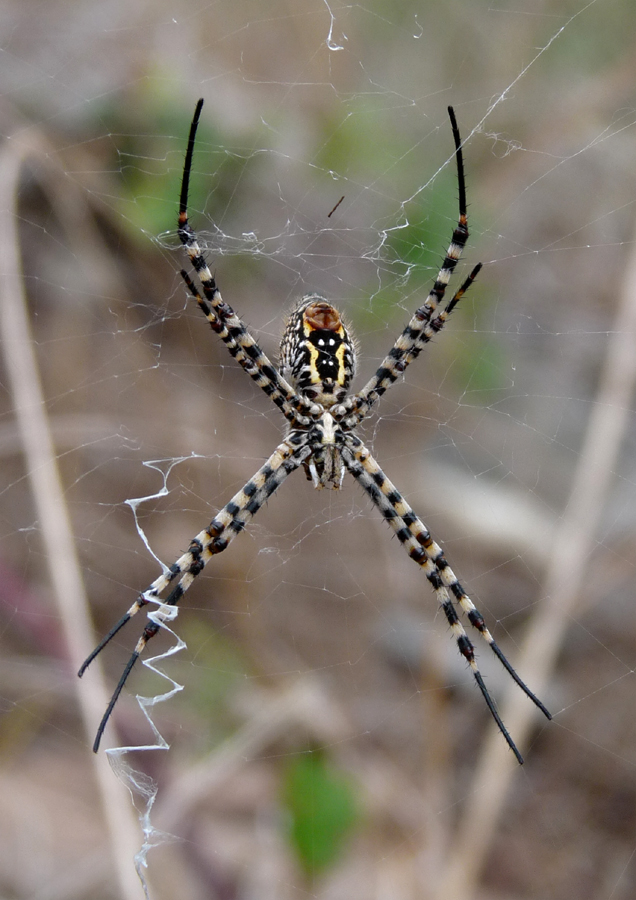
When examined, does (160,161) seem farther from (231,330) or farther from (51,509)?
(51,509)

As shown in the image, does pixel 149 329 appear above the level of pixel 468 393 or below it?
above

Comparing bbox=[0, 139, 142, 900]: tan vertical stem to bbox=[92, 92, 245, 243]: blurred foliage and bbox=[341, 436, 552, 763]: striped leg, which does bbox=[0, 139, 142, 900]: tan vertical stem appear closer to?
bbox=[92, 92, 245, 243]: blurred foliage

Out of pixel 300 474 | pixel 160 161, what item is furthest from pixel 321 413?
pixel 300 474

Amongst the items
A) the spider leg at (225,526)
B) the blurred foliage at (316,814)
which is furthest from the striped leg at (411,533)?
the blurred foliage at (316,814)

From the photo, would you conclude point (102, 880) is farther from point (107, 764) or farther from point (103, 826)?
point (107, 764)

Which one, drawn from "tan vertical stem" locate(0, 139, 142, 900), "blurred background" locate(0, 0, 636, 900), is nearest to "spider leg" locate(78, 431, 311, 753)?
"tan vertical stem" locate(0, 139, 142, 900)

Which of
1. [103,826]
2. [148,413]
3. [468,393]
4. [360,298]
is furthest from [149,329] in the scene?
[103,826]
